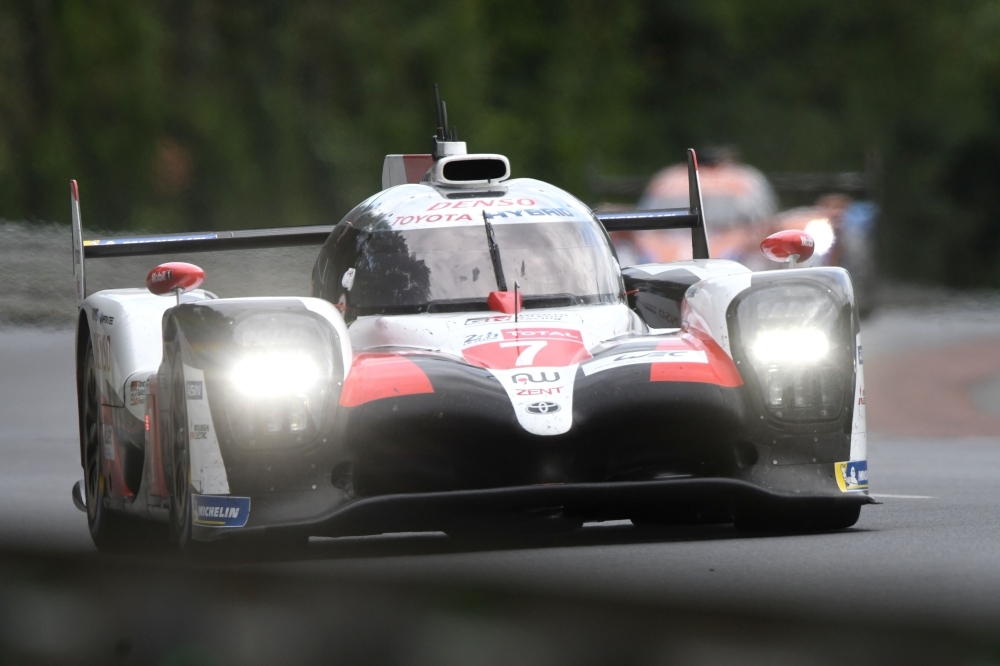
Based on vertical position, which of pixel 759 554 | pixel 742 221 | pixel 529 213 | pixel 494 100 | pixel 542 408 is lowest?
pixel 742 221

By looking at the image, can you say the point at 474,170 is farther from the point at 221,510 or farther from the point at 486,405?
the point at 221,510

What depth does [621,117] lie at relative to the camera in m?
35.9

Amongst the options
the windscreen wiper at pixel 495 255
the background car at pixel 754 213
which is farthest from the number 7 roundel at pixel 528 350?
the background car at pixel 754 213

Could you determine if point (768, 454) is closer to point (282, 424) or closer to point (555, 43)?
point (282, 424)

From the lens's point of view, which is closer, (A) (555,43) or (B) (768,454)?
(B) (768,454)

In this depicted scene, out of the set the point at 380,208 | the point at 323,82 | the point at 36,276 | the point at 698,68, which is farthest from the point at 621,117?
the point at 380,208

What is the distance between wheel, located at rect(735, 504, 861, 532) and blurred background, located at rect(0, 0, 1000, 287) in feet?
34.5

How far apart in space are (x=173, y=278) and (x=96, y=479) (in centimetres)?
122

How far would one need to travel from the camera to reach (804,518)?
6.39 m

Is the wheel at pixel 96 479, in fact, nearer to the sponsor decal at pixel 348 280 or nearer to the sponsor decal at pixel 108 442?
the sponsor decal at pixel 108 442

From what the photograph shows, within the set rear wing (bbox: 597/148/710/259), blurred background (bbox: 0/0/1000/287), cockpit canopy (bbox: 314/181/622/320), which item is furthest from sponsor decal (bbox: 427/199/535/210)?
blurred background (bbox: 0/0/1000/287)

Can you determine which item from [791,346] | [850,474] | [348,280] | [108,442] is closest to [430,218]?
[348,280]

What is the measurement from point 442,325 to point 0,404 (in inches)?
377

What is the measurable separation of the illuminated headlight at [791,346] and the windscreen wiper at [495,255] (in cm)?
107
